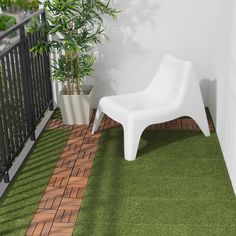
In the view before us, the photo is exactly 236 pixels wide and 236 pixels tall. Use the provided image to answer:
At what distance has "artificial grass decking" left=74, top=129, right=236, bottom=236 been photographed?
9.30ft

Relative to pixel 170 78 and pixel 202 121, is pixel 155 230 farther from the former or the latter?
pixel 170 78

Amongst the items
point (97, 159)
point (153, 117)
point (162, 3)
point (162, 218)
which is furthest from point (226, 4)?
point (162, 218)

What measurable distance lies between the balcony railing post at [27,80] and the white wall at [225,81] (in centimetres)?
174

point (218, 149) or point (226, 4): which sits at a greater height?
point (226, 4)

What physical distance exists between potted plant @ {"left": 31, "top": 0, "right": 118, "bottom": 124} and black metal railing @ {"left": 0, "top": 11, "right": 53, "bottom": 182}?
141 mm

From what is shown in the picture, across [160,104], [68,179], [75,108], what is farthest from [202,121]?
[68,179]

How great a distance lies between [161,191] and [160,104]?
3.51 ft

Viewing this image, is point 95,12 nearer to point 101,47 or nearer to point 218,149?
point 101,47

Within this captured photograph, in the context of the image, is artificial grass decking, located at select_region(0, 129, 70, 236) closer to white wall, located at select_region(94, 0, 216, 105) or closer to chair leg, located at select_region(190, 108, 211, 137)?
white wall, located at select_region(94, 0, 216, 105)

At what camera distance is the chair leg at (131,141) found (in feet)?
12.4

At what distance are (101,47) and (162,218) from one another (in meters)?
2.47

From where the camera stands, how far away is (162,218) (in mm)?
2914

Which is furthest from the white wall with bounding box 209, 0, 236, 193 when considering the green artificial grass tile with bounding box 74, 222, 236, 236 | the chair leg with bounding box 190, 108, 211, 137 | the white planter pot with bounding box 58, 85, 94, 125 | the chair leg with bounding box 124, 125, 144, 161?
the white planter pot with bounding box 58, 85, 94, 125

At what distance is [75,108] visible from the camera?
4.59m
